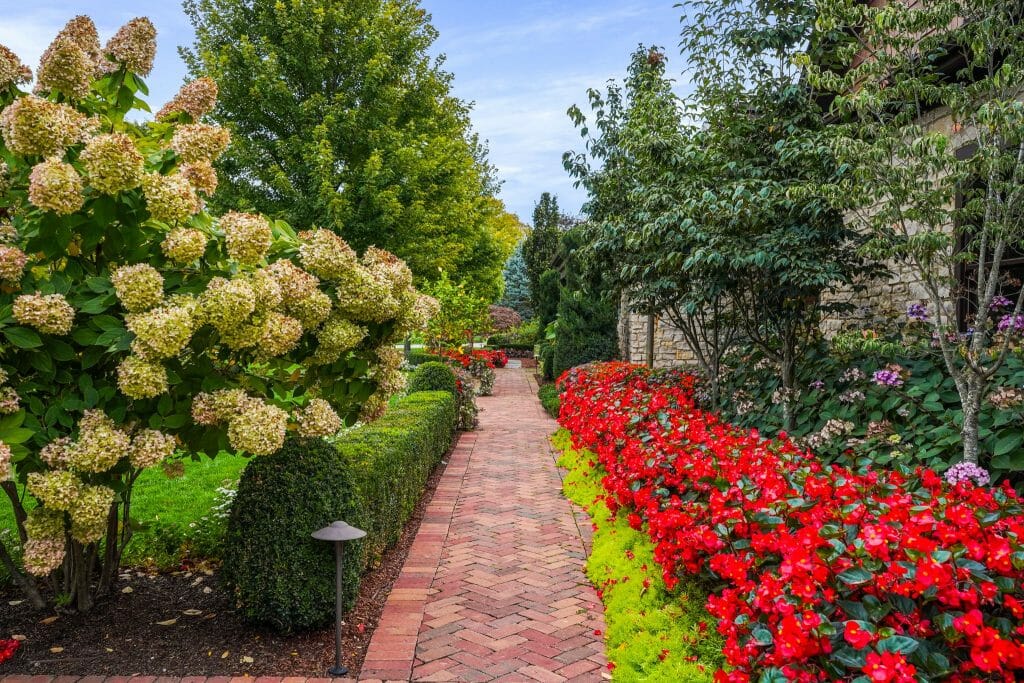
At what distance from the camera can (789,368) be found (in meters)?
6.34

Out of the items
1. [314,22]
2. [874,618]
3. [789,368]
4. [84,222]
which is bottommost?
[874,618]

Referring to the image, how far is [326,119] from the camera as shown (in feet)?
41.7

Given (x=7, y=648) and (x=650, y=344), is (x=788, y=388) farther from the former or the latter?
(x=650, y=344)

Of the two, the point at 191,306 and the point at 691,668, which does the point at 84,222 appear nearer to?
the point at 191,306

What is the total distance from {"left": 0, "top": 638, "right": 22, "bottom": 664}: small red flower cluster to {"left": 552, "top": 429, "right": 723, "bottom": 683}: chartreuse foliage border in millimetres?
2914

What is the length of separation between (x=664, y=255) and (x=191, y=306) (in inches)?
196

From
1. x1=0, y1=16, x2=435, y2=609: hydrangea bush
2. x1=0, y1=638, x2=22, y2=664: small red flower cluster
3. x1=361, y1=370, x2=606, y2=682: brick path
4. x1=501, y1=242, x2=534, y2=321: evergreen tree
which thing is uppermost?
x1=501, y1=242, x2=534, y2=321: evergreen tree

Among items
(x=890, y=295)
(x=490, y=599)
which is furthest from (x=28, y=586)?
(x=890, y=295)

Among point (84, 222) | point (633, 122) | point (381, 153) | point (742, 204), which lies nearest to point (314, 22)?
point (381, 153)

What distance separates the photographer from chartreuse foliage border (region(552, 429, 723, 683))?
3.18 m

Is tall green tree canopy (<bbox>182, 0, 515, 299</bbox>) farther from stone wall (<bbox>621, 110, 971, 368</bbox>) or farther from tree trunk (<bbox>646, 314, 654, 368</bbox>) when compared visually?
stone wall (<bbox>621, 110, 971, 368</bbox>)

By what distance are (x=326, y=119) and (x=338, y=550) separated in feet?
36.1

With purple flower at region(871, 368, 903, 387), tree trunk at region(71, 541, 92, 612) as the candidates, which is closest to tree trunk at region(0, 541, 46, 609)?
tree trunk at region(71, 541, 92, 612)

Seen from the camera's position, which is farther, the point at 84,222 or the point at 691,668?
the point at 691,668
